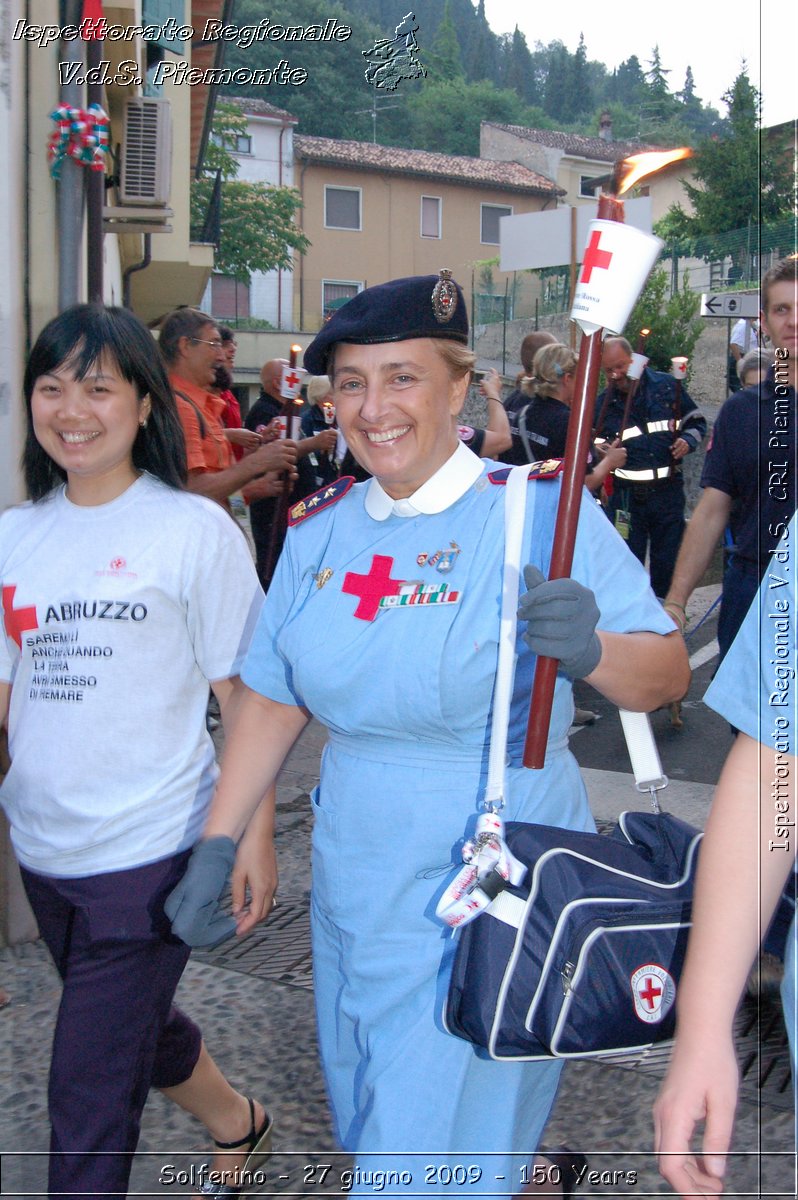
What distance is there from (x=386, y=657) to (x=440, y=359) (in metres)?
0.58

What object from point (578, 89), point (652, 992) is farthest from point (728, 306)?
point (578, 89)

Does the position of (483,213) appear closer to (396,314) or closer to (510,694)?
(396,314)

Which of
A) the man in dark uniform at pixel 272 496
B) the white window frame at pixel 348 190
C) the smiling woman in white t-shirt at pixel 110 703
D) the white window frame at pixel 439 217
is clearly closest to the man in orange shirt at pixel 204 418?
the man in dark uniform at pixel 272 496

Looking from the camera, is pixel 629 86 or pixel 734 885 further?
pixel 629 86

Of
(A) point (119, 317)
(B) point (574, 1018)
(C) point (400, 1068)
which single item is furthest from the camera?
(A) point (119, 317)

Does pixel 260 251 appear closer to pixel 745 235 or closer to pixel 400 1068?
pixel 745 235

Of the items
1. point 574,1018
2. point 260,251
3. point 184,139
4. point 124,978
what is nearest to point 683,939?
point 574,1018

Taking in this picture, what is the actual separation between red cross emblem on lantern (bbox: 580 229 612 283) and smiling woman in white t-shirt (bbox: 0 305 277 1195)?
114 centimetres

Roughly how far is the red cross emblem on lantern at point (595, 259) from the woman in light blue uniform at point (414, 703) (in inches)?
20.0

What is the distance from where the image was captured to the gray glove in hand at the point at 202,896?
2.13m

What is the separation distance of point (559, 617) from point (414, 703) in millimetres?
360

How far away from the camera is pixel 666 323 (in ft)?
63.8

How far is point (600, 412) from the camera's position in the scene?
321 inches

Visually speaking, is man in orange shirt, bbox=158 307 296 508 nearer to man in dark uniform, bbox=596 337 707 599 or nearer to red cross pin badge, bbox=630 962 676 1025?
man in dark uniform, bbox=596 337 707 599
